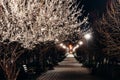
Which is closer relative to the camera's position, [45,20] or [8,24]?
[8,24]

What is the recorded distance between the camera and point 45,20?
19719 millimetres

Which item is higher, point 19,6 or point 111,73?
point 19,6

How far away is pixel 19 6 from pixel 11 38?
2.04 m

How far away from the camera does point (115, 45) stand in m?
26.6

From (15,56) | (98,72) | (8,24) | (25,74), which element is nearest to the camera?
(8,24)

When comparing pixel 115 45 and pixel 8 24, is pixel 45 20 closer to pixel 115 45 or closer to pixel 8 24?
pixel 8 24

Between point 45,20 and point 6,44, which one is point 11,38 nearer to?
point 6,44

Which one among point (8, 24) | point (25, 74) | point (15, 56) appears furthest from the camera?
point (25, 74)

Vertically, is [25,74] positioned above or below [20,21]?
below

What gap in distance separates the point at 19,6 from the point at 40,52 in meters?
22.4

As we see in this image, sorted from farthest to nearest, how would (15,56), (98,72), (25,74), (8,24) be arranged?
(98,72) < (25,74) < (15,56) < (8,24)

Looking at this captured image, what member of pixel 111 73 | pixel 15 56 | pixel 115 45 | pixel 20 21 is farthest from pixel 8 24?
pixel 111 73

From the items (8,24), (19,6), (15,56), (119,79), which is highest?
(19,6)

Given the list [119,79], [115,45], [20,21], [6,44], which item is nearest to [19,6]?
[20,21]
